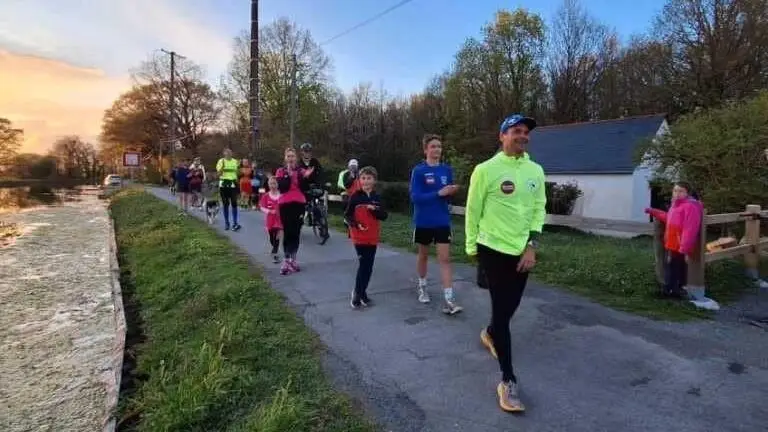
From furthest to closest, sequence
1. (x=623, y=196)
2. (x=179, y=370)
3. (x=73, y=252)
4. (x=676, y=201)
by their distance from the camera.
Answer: (x=623, y=196) < (x=73, y=252) < (x=676, y=201) < (x=179, y=370)

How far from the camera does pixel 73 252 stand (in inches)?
540

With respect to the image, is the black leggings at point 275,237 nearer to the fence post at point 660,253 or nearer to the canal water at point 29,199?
the fence post at point 660,253

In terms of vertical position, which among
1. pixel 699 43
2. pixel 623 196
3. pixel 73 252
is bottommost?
pixel 73 252

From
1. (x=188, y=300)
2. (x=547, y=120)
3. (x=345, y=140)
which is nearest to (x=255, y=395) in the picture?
(x=188, y=300)

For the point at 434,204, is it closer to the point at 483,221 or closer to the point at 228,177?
the point at 483,221

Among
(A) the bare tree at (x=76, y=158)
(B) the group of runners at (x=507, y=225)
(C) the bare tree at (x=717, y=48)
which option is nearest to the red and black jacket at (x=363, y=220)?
(B) the group of runners at (x=507, y=225)

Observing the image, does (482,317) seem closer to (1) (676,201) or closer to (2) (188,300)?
(1) (676,201)

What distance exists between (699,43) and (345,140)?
71.5 feet

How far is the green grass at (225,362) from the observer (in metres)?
3.43

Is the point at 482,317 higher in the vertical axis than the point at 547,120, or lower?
lower

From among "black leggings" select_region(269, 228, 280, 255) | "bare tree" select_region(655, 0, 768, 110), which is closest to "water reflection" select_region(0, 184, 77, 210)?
"black leggings" select_region(269, 228, 280, 255)

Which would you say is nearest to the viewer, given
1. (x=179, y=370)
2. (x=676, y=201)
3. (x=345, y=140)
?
(x=179, y=370)

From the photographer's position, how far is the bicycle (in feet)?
34.3

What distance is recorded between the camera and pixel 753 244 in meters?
7.23
